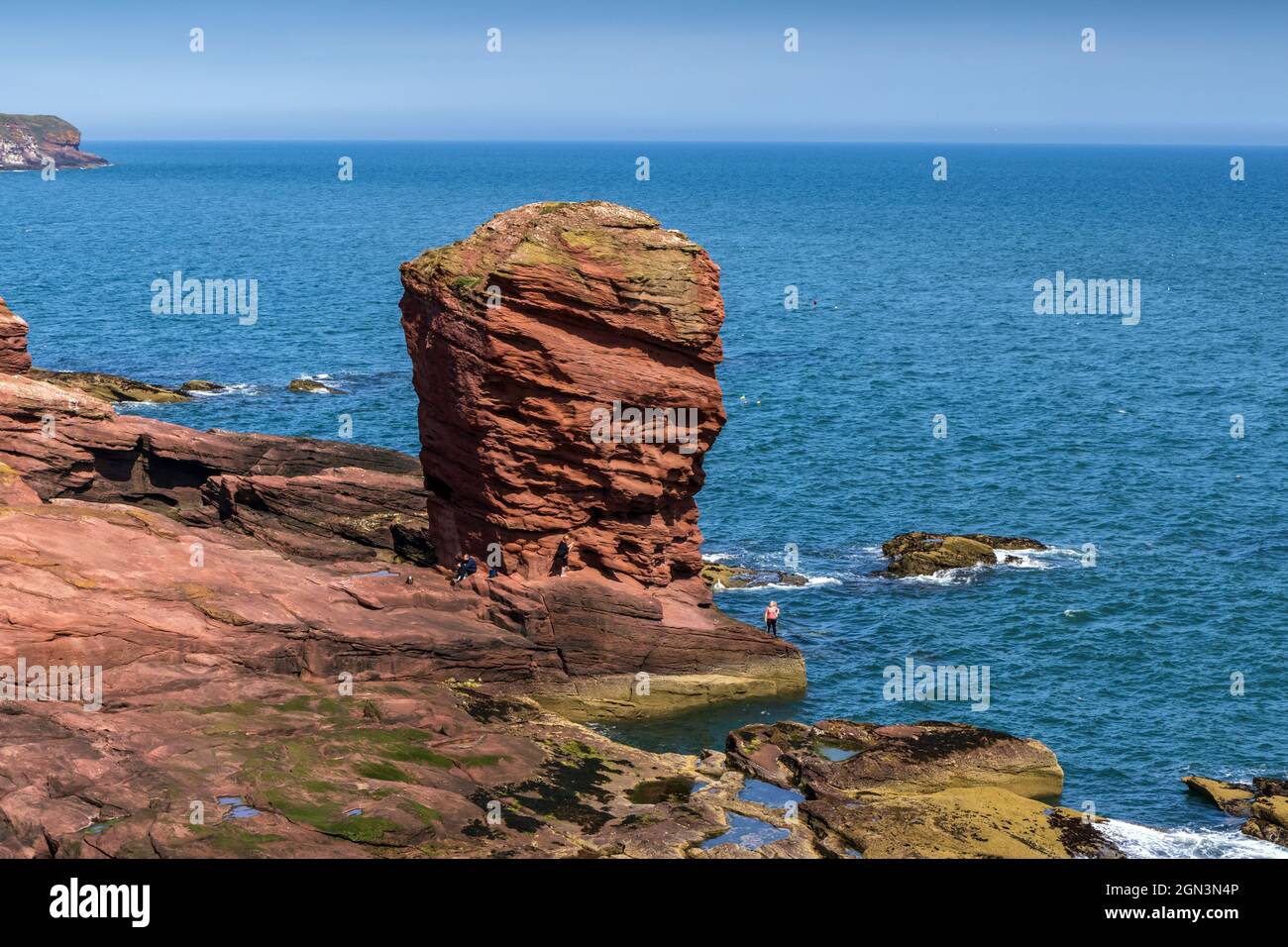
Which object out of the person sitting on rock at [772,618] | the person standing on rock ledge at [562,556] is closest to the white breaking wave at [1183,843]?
the person sitting on rock at [772,618]

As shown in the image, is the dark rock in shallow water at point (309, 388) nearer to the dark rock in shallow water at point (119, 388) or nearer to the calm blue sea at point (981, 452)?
the calm blue sea at point (981, 452)

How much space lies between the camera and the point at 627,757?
139 ft

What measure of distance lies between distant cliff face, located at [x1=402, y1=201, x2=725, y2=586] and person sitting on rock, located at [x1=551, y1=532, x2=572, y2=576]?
0.31m

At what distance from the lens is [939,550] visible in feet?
219

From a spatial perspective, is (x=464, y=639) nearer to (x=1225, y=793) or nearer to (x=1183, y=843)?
(x=1183, y=843)

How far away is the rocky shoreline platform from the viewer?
118ft

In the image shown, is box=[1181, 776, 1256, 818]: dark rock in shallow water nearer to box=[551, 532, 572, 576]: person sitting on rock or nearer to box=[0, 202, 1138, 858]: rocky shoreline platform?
box=[0, 202, 1138, 858]: rocky shoreline platform

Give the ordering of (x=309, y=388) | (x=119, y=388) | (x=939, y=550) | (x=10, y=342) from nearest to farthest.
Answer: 1. (x=10, y=342)
2. (x=939, y=550)
3. (x=119, y=388)
4. (x=309, y=388)

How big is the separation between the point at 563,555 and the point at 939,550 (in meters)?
22.4

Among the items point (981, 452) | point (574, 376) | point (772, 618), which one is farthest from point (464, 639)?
point (981, 452)

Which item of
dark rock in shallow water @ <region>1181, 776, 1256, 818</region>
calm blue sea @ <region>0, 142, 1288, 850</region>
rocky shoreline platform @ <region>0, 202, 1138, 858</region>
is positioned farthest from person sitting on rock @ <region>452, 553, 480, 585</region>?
dark rock in shallow water @ <region>1181, 776, 1256, 818</region>

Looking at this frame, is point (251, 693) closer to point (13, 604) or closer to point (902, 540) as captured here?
point (13, 604)
